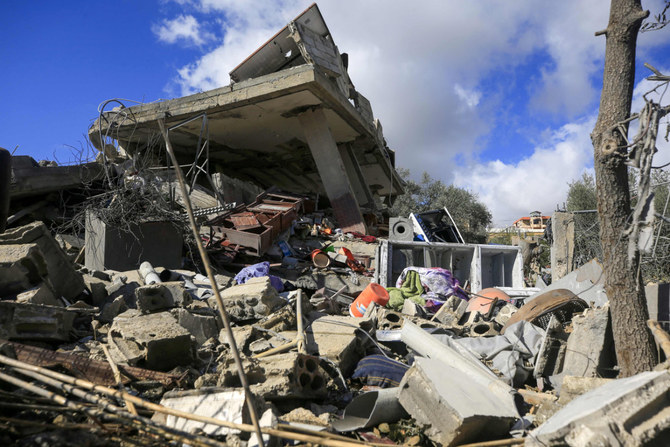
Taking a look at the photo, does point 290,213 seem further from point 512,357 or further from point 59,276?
point 512,357

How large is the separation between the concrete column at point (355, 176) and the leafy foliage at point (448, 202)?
1500 cm

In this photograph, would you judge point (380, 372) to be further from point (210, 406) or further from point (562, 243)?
point (562, 243)

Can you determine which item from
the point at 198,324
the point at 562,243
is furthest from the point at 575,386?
the point at 562,243

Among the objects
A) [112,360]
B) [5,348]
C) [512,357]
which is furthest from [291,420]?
[512,357]

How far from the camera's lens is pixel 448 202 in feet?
99.9

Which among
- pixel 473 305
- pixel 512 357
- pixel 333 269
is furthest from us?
pixel 333 269

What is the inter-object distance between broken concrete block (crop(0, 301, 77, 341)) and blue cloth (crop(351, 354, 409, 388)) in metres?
2.77

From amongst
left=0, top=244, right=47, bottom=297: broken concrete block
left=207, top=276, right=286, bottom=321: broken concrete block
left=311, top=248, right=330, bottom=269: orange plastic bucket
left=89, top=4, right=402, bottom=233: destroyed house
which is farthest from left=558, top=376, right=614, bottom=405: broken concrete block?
left=89, top=4, right=402, bottom=233: destroyed house

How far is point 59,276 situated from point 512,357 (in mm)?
5102

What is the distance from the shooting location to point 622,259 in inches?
140

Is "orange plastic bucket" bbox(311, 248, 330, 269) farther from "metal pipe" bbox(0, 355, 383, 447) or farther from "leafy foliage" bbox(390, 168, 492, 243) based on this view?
"leafy foliage" bbox(390, 168, 492, 243)

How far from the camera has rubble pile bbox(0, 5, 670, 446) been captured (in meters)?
2.34

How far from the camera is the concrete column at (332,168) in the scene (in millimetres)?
11477

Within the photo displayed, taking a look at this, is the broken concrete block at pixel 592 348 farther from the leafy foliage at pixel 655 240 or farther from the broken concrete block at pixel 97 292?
the broken concrete block at pixel 97 292
